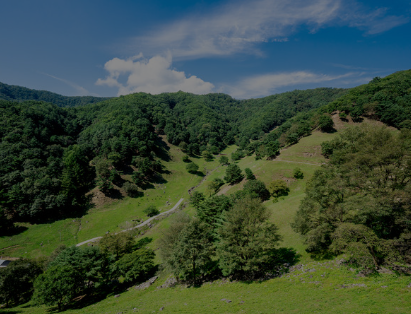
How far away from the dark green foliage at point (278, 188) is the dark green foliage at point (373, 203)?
1330 inches

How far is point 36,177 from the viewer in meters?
79.7

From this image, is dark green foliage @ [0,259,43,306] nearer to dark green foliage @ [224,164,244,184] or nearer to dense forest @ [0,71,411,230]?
dense forest @ [0,71,411,230]

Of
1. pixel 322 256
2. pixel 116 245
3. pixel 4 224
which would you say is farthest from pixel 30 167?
pixel 322 256

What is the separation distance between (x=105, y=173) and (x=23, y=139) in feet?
177

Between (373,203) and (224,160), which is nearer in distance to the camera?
(373,203)

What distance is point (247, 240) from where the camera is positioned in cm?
2752

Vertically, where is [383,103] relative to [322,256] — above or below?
above

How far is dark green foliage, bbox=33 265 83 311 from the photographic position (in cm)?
2964

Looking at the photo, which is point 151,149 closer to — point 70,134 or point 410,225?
point 70,134

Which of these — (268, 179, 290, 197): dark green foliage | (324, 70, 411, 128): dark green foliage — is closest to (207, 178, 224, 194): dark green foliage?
(268, 179, 290, 197): dark green foliage

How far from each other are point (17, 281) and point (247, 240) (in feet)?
162

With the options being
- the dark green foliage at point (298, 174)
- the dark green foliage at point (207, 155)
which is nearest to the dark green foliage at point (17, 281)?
the dark green foliage at point (298, 174)

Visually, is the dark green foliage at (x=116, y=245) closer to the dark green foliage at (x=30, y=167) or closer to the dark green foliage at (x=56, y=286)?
the dark green foliage at (x=56, y=286)

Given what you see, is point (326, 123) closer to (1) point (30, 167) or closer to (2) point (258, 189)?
(2) point (258, 189)
